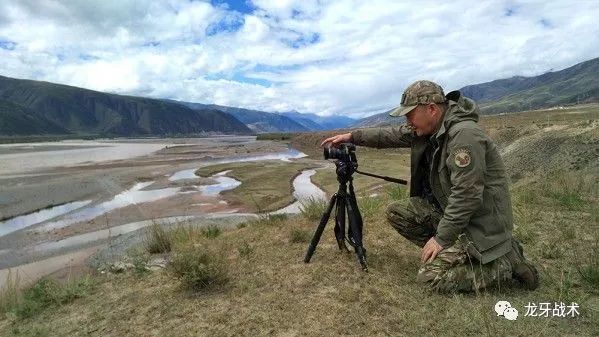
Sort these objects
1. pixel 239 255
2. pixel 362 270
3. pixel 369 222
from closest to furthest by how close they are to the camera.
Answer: pixel 362 270 → pixel 239 255 → pixel 369 222

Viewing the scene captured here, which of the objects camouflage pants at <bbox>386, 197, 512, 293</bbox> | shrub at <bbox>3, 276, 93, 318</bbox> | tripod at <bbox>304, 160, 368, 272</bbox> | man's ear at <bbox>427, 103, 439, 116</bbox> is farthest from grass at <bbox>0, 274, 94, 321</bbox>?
man's ear at <bbox>427, 103, 439, 116</bbox>

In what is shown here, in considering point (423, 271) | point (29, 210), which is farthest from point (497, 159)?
point (29, 210)

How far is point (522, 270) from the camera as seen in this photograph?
14.1 ft

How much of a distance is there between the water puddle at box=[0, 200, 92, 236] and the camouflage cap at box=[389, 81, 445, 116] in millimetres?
20810

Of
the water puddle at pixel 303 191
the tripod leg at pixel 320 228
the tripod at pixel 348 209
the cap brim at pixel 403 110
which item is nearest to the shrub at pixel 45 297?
the tripod leg at pixel 320 228

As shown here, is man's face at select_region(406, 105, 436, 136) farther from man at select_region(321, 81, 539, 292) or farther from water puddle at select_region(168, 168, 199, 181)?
water puddle at select_region(168, 168, 199, 181)

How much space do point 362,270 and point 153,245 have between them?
5206 millimetres

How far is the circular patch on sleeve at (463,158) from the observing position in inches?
152

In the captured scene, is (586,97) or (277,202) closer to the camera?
(277,202)

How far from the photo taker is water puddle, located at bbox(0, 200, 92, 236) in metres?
20.7

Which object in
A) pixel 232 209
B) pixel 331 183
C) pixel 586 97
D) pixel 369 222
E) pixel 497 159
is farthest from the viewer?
pixel 586 97

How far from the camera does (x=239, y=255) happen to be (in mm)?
6523

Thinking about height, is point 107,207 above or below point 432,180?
below

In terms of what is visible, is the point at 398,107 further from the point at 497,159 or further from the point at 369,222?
the point at 369,222
